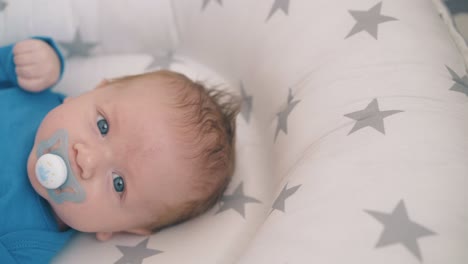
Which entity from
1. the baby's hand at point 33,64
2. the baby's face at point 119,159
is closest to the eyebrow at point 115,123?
the baby's face at point 119,159

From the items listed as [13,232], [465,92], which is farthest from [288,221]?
[13,232]

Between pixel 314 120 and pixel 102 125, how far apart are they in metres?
0.38

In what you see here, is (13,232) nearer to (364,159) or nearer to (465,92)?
(364,159)

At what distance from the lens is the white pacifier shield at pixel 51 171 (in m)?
0.83

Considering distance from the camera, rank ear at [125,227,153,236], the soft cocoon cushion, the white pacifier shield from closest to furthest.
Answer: the soft cocoon cushion → the white pacifier shield → ear at [125,227,153,236]

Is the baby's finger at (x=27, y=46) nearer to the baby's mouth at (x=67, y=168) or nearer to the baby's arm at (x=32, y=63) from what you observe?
the baby's arm at (x=32, y=63)

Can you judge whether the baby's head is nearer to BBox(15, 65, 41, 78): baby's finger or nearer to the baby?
the baby

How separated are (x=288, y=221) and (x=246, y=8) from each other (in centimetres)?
54

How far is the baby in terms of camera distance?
870 millimetres

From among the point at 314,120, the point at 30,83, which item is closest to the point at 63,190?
the point at 30,83

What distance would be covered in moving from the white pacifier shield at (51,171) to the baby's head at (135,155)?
0.02m

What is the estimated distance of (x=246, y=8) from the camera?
1088 millimetres

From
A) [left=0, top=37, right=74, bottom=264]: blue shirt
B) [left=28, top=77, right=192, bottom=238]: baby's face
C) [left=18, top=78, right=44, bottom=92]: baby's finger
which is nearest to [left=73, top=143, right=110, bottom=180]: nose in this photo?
[left=28, top=77, right=192, bottom=238]: baby's face

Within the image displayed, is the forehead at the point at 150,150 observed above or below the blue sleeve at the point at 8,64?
below
